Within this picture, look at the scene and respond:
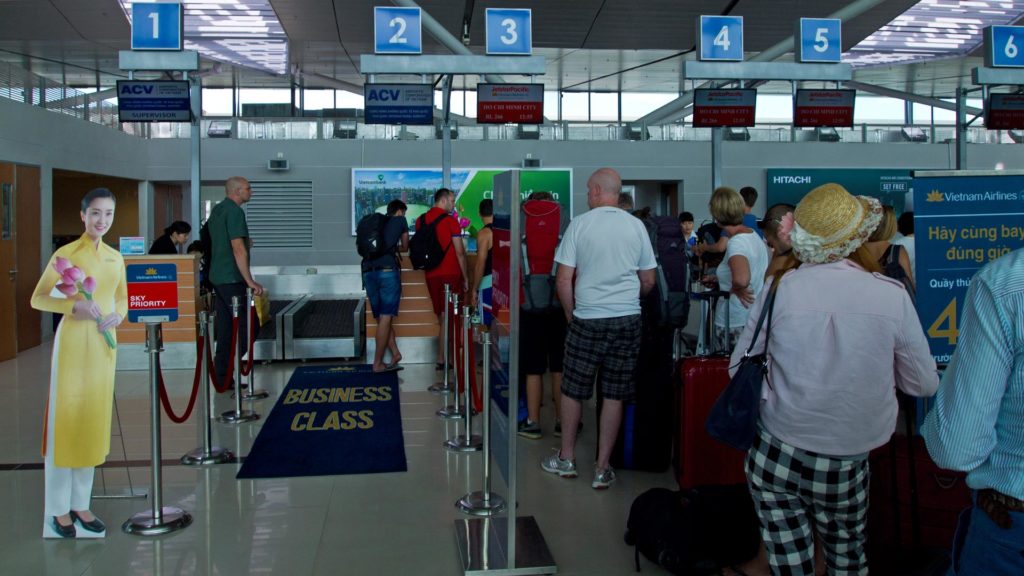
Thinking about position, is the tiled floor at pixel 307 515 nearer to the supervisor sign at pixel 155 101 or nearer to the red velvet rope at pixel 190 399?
the red velvet rope at pixel 190 399

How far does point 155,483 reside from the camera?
12.9ft

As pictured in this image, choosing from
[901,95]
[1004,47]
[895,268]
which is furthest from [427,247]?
[901,95]

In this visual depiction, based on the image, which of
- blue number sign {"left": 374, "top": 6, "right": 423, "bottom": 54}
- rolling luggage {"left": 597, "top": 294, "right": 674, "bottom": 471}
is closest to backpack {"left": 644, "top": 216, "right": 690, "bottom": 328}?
rolling luggage {"left": 597, "top": 294, "right": 674, "bottom": 471}

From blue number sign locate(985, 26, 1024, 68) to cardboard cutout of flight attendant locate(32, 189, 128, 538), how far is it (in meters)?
11.4

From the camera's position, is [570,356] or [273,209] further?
[273,209]

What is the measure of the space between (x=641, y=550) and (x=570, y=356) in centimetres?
124

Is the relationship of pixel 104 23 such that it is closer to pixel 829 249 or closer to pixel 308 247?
pixel 308 247

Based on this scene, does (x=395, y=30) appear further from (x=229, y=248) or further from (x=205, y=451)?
(x=205, y=451)

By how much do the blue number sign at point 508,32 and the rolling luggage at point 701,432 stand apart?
6.58m

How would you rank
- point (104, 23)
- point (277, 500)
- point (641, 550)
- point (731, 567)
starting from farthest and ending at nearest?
point (104, 23), point (277, 500), point (641, 550), point (731, 567)

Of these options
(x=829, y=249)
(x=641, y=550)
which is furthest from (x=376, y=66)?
(x=829, y=249)

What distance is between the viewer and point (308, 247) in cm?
1703

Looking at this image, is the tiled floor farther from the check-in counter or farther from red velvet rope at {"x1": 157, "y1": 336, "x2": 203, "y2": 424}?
the check-in counter

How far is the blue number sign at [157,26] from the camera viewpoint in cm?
938
